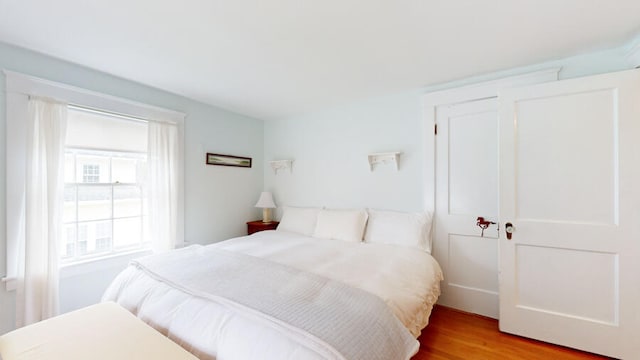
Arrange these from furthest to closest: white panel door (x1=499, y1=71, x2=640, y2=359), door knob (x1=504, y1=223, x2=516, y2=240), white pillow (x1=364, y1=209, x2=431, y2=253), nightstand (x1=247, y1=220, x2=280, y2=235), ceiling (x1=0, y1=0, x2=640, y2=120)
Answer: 1. nightstand (x1=247, y1=220, x2=280, y2=235)
2. white pillow (x1=364, y1=209, x2=431, y2=253)
3. door knob (x1=504, y1=223, x2=516, y2=240)
4. white panel door (x1=499, y1=71, x2=640, y2=359)
5. ceiling (x1=0, y1=0, x2=640, y2=120)

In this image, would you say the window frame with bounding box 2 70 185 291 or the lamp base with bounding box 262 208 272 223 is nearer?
the window frame with bounding box 2 70 185 291

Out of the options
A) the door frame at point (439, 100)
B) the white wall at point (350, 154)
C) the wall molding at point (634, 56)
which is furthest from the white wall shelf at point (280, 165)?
the wall molding at point (634, 56)

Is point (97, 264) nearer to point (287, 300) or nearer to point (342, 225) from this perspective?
point (287, 300)

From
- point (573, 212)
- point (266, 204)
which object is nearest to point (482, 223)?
point (573, 212)

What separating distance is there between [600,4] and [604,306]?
78.3 inches

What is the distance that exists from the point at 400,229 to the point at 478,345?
1.08 meters

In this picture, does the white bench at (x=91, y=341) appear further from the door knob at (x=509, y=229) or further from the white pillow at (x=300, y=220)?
the door knob at (x=509, y=229)

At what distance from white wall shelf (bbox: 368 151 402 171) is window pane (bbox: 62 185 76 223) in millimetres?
2924

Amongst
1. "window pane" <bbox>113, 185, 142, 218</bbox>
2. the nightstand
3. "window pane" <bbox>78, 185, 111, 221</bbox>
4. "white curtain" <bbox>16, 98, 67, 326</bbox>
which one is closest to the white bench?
"white curtain" <bbox>16, 98, 67, 326</bbox>

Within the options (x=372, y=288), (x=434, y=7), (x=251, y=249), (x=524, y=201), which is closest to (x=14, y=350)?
(x=251, y=249)

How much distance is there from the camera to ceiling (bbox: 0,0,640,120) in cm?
148

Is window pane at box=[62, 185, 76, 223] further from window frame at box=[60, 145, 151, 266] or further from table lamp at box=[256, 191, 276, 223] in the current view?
table lamp at box=[256, 191, 276, 223]

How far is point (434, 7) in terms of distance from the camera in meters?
1.48

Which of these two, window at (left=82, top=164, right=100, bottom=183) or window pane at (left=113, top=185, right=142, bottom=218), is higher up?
window at (left=82, top=164, right=100, bottom=183)
